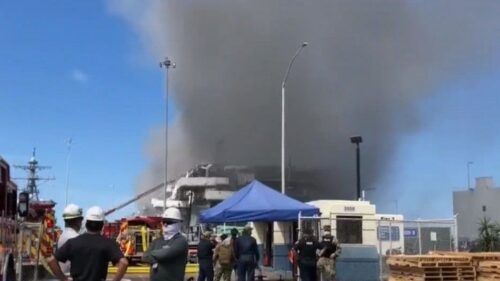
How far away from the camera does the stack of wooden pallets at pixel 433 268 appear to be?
628 inches

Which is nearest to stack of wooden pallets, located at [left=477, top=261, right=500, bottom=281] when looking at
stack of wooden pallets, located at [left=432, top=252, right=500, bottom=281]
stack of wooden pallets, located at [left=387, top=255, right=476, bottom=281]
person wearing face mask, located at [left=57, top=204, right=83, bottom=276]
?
stack of wooden pallets, located at [left=432, top=252, right=500, bottom=281]

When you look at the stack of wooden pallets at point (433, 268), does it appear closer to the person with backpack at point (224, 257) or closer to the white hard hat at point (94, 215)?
the person with backpack at point (224, 257)

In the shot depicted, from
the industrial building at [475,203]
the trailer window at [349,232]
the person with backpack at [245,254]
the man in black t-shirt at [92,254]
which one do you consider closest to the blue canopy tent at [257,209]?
the person with backpack at [245,254]

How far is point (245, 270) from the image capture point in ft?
55.7

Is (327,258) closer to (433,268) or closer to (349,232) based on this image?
(433,268)

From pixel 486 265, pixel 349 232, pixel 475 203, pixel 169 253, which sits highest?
pixel 475 203

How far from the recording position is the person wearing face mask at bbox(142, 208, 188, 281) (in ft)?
22.0

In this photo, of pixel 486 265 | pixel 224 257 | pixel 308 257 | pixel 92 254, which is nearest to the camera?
pixel 92 254

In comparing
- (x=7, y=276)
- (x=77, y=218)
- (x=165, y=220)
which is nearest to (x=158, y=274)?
(x=165, y=220)

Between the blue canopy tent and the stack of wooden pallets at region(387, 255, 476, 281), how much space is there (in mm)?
2927

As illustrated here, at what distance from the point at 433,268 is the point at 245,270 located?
4.20 metres

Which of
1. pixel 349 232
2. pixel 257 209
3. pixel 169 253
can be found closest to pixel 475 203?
pixel 349 232

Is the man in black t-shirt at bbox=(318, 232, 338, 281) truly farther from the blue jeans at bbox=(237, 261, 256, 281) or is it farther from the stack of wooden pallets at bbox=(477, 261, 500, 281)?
the stack of wooden pallets at bbox=(477, 261, 500, 281)

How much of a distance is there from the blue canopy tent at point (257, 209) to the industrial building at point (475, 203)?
71476mm
